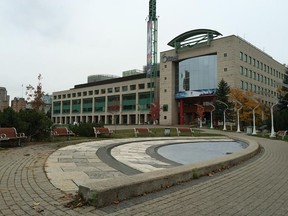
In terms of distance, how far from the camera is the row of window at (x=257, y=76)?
76.2 meters

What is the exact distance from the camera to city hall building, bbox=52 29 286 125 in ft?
244

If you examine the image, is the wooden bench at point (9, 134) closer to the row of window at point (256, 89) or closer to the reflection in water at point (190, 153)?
the reflection in water at point (190, 153)

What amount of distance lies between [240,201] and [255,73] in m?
82.1

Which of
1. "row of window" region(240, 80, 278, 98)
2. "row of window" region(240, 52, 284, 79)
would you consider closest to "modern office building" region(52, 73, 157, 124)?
"row of window" region(240, 80, 278, 98)

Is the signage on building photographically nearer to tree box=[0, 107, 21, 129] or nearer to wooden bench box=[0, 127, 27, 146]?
tree box=[0, 107, 21, 129]

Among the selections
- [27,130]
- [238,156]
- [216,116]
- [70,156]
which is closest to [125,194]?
[70,156]

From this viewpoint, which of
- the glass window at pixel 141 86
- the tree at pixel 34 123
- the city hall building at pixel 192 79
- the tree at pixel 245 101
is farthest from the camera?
the glass window at pixel 141 86

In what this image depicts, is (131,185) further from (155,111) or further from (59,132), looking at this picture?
(155,111)

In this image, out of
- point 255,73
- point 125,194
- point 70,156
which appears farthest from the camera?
point 255,73

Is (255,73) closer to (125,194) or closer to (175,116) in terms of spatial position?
(175,116)

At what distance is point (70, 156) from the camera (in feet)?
37.9

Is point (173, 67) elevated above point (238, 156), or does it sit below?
above

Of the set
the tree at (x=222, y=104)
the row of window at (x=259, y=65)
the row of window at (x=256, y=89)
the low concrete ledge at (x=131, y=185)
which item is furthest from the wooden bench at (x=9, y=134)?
the row of window at (x=259, y=65)

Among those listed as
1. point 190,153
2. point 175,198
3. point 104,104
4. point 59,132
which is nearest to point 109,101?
point 104,104
